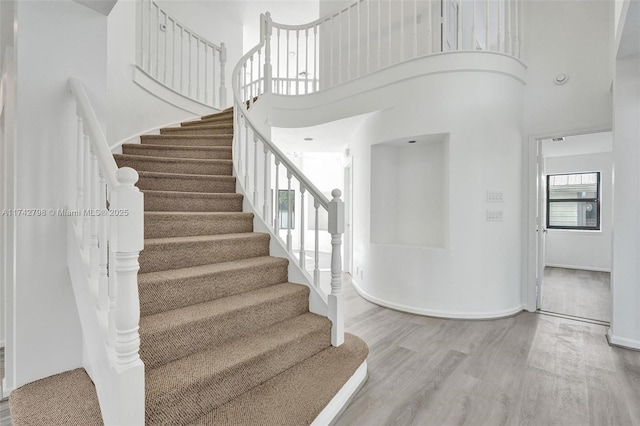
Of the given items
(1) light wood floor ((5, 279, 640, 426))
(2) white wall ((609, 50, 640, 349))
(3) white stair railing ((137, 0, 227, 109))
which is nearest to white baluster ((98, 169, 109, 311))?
(1) light wood floor ((5, 279, 640, 426))

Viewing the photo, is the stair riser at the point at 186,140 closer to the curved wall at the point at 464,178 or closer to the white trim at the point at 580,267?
the curved wall at the point at 464,178

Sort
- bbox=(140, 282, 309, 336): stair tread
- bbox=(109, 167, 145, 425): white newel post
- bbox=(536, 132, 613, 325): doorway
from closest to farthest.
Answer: bbox=(109, 167, 145, 425): white newel post
bbox=(140, 282, 309, 336): stair tread
bbox=(536, 132, 613, 325): doorway

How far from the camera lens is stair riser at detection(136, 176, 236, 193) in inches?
106

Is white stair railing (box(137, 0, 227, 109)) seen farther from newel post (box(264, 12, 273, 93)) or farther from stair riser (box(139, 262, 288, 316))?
stair riser (box(139, 262, 288, 316))

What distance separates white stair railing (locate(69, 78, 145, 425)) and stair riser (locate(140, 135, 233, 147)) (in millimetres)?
1960

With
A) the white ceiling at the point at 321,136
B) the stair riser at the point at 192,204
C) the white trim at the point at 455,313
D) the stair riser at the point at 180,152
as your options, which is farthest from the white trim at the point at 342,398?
the white ceiling at the point at 321,136

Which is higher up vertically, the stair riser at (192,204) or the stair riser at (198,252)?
the stair riser at (192,204)

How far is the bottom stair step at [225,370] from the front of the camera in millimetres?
1294

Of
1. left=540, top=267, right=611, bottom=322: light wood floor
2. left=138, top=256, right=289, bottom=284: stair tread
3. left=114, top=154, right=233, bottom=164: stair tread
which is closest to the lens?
left=138, top=256, right=289, bottom=284: stair tread

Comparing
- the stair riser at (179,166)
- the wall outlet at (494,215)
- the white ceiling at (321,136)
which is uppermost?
the white ceiling at (321,136)

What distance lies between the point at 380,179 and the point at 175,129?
2740 millimetres

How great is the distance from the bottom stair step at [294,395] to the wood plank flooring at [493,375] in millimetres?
193

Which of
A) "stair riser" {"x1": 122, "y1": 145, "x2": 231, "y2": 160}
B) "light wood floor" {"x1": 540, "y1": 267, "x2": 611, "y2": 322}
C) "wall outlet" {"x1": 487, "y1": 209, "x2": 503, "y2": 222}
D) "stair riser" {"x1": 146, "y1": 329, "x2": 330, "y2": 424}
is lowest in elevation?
"light wood floor" {"x1": 540, "y1": 267, "x2": 611, "y2": 322}

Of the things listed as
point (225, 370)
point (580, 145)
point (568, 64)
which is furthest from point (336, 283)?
point (580, 145)
